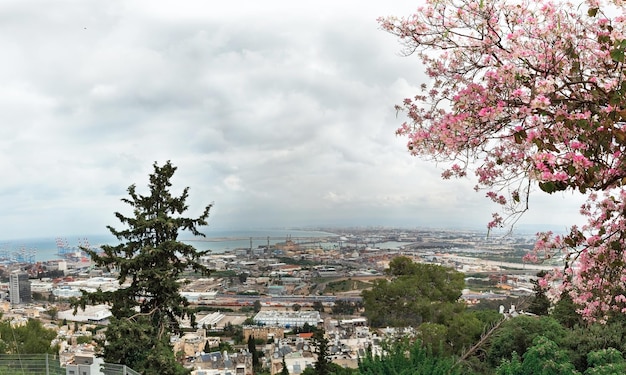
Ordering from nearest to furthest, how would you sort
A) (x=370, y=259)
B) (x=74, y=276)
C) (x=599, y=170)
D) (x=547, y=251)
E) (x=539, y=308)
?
(x=599, y=170)
(x=547, y=251)
(x=539, y=308)
(x=74, y=276)
(x=370, y=259)

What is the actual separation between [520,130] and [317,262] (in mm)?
23928

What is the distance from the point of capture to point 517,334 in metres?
7.83

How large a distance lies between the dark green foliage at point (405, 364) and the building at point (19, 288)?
15668mm

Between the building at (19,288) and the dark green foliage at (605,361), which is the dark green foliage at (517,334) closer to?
the dark green foliage at (605,361)

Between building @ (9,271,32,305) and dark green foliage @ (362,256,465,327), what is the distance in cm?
1239

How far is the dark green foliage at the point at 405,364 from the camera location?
11.5 feet

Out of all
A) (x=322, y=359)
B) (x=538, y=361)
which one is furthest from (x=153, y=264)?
(x=538, y=361)

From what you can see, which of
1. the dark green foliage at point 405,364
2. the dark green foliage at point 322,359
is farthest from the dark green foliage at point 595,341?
the dark green foliage at point 322,359

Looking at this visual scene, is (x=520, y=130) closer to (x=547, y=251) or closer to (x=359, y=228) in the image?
(x=547, y=251)

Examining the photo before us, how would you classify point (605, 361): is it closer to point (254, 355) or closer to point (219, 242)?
point (254, 355)

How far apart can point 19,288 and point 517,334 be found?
52.6 ft

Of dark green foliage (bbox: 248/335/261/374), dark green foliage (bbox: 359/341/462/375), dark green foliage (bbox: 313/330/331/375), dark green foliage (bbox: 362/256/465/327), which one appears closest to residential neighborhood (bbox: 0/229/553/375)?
dark green foliage (bbox: 248/335/261/374)

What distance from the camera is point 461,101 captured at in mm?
2164

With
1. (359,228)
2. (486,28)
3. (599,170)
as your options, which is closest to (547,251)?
(599,170)
